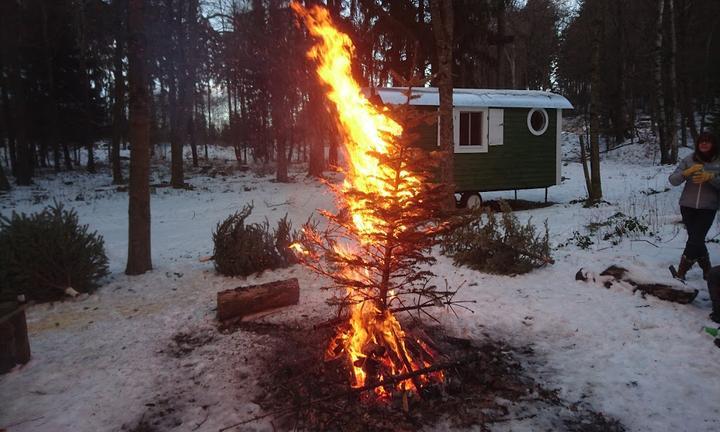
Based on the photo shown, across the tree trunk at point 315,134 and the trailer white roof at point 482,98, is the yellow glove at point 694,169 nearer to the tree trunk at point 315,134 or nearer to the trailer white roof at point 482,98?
the trailer white roof at point 482,98

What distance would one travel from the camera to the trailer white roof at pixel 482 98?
11.5m

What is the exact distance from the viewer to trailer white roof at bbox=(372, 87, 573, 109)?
37.9ft

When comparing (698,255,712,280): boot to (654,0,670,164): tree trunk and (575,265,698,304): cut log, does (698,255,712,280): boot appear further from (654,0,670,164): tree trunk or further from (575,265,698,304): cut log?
(654,0,670,164): tree trunk

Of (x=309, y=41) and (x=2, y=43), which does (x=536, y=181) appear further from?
(x=2, y=43)

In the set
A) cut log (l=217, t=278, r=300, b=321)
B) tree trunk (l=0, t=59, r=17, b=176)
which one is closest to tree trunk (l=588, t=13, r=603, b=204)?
cut log (l=217, t=278, r=300, b=321)

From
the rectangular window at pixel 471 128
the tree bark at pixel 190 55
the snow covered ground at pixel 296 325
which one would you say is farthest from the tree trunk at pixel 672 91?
the tree bark at pixel 190 55

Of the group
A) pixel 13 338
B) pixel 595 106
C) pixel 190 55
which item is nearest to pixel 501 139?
pixel 595 106

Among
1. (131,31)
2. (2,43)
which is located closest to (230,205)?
(131,31)

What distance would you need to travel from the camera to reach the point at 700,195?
5301mm

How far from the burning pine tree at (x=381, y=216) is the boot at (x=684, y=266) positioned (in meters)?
3.78

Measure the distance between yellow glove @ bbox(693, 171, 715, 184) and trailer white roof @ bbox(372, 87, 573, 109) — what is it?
712 cm

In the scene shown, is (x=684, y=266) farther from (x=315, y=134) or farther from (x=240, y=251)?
(x=315, y=134)

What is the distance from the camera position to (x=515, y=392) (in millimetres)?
3553

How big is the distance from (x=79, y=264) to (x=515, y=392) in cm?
597
